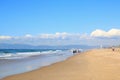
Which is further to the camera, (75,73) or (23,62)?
(23,62)

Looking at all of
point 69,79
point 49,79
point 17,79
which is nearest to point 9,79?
point 17,79

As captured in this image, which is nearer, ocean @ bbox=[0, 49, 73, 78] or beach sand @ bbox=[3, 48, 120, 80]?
beach sand @ bbox=[3, 48, 120, 80]

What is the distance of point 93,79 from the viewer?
13578 millimetres

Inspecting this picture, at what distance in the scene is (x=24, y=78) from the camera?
14.8m

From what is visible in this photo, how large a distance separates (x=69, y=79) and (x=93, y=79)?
1.29m

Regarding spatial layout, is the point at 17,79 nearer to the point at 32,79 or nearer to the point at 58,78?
the point at 32,79

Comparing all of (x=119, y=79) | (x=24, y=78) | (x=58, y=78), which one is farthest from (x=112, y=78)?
(x=24, y=78)

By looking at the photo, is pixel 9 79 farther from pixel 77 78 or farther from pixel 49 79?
pixel 77 78

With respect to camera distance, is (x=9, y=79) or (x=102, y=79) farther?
(x=9, y=79)

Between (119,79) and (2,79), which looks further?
(2,79)

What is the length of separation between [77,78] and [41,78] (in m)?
2.03

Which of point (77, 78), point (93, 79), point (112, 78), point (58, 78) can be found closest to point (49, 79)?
point (58, 78)

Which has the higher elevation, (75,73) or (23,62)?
(23,62)

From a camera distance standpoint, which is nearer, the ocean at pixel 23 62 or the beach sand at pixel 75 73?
the beach sand at pixel 75 73
